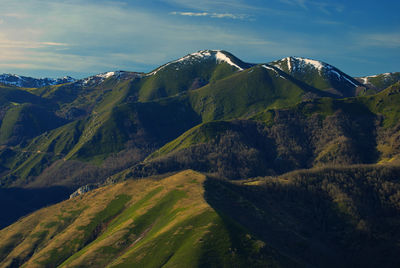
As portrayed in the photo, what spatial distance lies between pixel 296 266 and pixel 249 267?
27185mm

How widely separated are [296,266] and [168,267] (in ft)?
223

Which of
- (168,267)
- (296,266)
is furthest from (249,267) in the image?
(168,267)

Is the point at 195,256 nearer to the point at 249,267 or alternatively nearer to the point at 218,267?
the point at 218,267

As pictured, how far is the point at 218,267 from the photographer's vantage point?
192 m

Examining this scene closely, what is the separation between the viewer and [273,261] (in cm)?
19625

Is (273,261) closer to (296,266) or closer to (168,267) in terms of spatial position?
(296,266)

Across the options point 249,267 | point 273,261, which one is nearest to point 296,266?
point 273,261

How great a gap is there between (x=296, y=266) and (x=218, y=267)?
42.4m

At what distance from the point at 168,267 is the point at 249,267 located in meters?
42.3

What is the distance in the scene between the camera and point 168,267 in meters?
196

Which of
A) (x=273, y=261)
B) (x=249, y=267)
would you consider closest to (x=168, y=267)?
(x=249, y=267)

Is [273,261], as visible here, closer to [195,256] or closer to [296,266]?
[296,266]

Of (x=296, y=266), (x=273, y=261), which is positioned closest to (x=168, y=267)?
(x=273, y=261)

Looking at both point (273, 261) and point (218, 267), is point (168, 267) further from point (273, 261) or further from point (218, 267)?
point (273, 261)
